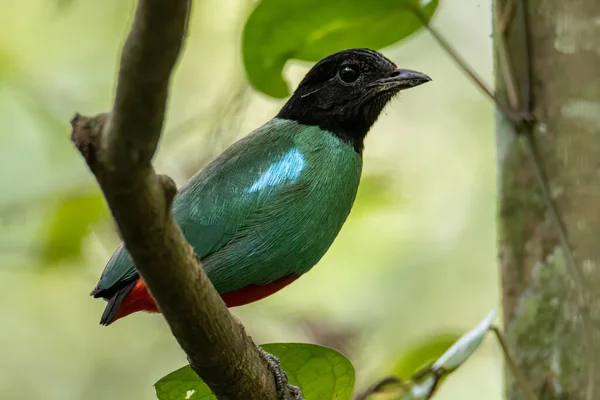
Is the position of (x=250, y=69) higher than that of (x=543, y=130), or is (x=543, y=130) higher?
(x=250, y=69)

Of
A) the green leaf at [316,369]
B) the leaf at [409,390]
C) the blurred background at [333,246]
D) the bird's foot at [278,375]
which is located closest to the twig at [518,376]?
the leaf at [409,390]

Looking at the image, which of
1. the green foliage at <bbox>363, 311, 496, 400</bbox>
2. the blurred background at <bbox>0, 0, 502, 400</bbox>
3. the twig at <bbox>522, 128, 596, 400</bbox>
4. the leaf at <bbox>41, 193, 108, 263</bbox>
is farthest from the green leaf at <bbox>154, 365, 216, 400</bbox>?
the blurred background at <bbox>0, 0, 502, 400</bbox>

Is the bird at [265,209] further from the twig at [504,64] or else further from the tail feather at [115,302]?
the twig at [504,64]

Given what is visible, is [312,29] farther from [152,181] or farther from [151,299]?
[152,181]

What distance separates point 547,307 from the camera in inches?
135

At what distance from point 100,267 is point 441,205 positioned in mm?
3202

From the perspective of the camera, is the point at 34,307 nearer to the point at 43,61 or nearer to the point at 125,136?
the point at 43,61

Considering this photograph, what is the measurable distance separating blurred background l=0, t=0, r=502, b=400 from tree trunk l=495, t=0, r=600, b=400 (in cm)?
262

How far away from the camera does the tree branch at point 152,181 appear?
64.8 inches

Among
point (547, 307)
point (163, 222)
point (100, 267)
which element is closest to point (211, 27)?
point (100, 267)

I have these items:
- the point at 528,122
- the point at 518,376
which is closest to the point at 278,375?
the point at 518,376

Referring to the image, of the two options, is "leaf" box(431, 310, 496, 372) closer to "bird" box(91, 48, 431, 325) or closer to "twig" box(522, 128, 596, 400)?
"twig" box(522, 128, 596, 400)

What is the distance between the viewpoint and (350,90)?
14.3 ft

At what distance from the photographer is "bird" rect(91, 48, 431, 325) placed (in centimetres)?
352
